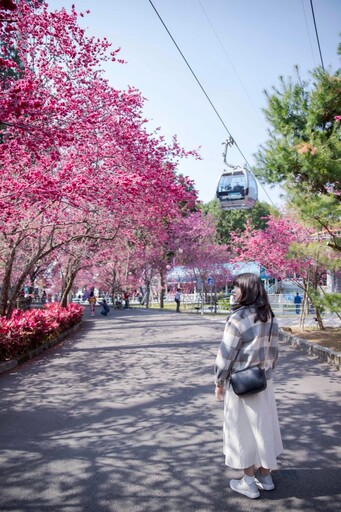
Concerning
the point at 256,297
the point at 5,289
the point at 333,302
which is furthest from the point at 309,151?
the point at 5,289

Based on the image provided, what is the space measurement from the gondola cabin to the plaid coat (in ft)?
51.8

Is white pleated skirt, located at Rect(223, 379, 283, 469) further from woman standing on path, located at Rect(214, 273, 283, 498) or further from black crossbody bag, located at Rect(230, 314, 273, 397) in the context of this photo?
black crossbody bag, located at Rect(230, 314, 273, 397)

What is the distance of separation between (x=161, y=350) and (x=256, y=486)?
810cm

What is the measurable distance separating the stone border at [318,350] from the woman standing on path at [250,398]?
6.08 m

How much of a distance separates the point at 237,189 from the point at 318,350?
1009 centimetres

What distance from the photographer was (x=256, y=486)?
343cm

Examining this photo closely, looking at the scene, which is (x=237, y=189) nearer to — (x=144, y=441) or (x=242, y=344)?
(x=144, y=441)

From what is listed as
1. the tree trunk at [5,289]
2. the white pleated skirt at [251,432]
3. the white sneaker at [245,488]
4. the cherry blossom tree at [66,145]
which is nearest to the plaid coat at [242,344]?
the white pleated skirt at [251,432]

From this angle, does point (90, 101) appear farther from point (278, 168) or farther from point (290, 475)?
point (290, 475)

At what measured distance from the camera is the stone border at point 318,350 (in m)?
9.13

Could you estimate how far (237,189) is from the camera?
1902 centimetres

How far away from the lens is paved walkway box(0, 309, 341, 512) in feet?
10.9

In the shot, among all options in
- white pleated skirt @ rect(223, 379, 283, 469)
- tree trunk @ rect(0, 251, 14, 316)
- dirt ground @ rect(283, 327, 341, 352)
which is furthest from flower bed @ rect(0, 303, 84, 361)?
dirt ground @ rect(283, 327, 341, 352)

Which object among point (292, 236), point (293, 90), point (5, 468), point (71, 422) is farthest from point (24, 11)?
point (292, 236)
